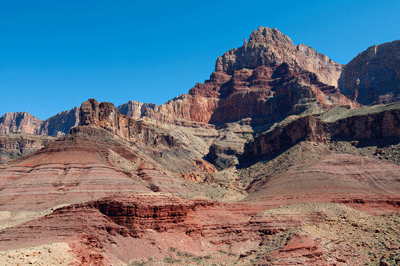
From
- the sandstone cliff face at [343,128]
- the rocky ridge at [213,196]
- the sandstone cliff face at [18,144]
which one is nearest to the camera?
the rocky ridge at [213,196]

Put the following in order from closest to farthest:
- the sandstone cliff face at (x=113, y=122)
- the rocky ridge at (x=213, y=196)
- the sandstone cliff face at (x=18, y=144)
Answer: the rocky ridge at (x=213, y=196) < the sandstone cliff face at (x=113, y=122) < the sandstone cliff face at (x=18, y=144)

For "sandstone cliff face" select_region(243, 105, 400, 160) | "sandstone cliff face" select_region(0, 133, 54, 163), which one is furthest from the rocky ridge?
"sandstone cliff face" select_region(0, 133, 54, 163)

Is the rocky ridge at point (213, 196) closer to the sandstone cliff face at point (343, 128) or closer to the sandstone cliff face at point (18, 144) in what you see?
the sandstone cliff face at point (343, 128)

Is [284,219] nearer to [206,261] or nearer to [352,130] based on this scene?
[206,261]

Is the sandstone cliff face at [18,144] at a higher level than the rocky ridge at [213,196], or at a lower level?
higher

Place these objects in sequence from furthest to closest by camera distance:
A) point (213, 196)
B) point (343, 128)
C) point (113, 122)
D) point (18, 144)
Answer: point (18, 144), point (113, 122), point (343, 128), point (213, 196)

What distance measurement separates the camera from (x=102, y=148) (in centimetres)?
9494

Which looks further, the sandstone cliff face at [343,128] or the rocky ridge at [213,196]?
the sandstone cliff face at [343,128]

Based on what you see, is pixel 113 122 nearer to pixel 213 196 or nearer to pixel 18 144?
pixel 213 196

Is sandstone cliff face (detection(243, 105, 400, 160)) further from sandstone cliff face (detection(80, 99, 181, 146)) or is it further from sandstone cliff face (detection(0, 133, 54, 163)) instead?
sandstone cliff face (detection(0, 133, 54, 163))

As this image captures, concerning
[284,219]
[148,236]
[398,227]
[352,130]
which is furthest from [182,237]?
[352,130]

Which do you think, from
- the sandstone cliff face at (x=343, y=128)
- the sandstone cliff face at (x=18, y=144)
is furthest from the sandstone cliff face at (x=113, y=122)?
the sandstone cliff face at (x=18, y=144)

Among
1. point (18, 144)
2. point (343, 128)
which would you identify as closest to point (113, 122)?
point (18, 144)

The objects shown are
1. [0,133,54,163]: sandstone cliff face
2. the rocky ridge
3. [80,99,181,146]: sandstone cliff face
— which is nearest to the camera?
the rocky ridge
